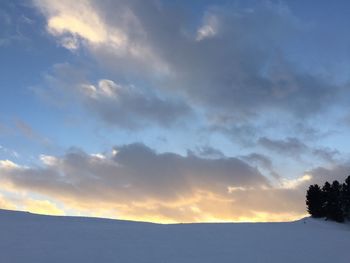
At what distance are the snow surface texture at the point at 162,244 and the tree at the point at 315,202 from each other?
1458 inches

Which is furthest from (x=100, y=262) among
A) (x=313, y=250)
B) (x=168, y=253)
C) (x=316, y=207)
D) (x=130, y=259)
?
(x=316, y=207)

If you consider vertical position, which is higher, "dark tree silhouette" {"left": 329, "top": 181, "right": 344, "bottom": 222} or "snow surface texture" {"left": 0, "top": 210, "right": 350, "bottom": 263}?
"dark tree silhouette" {"left": 329, "top": 181, "right": 344, "bottom": 222}

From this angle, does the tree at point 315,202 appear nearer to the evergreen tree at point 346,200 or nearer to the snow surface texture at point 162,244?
the evergreen tree at point 346,200

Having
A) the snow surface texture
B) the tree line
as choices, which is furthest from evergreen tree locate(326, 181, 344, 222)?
the snow surface texture

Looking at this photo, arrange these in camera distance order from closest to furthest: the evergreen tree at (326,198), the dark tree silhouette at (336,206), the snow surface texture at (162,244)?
the snow surface texture at (162,244) → the dark tree silhouette at (336,206) → the evergreen tree at (326,198)

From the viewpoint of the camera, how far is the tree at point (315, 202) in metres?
82.5

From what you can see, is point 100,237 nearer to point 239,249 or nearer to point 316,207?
point 239,249

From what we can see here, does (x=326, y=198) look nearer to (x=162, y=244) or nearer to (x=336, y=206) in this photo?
(x=336, y=206)

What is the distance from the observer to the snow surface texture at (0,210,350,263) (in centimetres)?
3048

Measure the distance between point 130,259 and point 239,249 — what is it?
971cm

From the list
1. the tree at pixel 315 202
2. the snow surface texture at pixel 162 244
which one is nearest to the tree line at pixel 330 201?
the tree at pixel 315 202

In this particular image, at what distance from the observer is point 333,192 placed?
83938 mm

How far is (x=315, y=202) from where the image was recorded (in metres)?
83.8

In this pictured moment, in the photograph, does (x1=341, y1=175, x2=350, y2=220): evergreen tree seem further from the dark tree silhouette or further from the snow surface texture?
the snow surface texture
